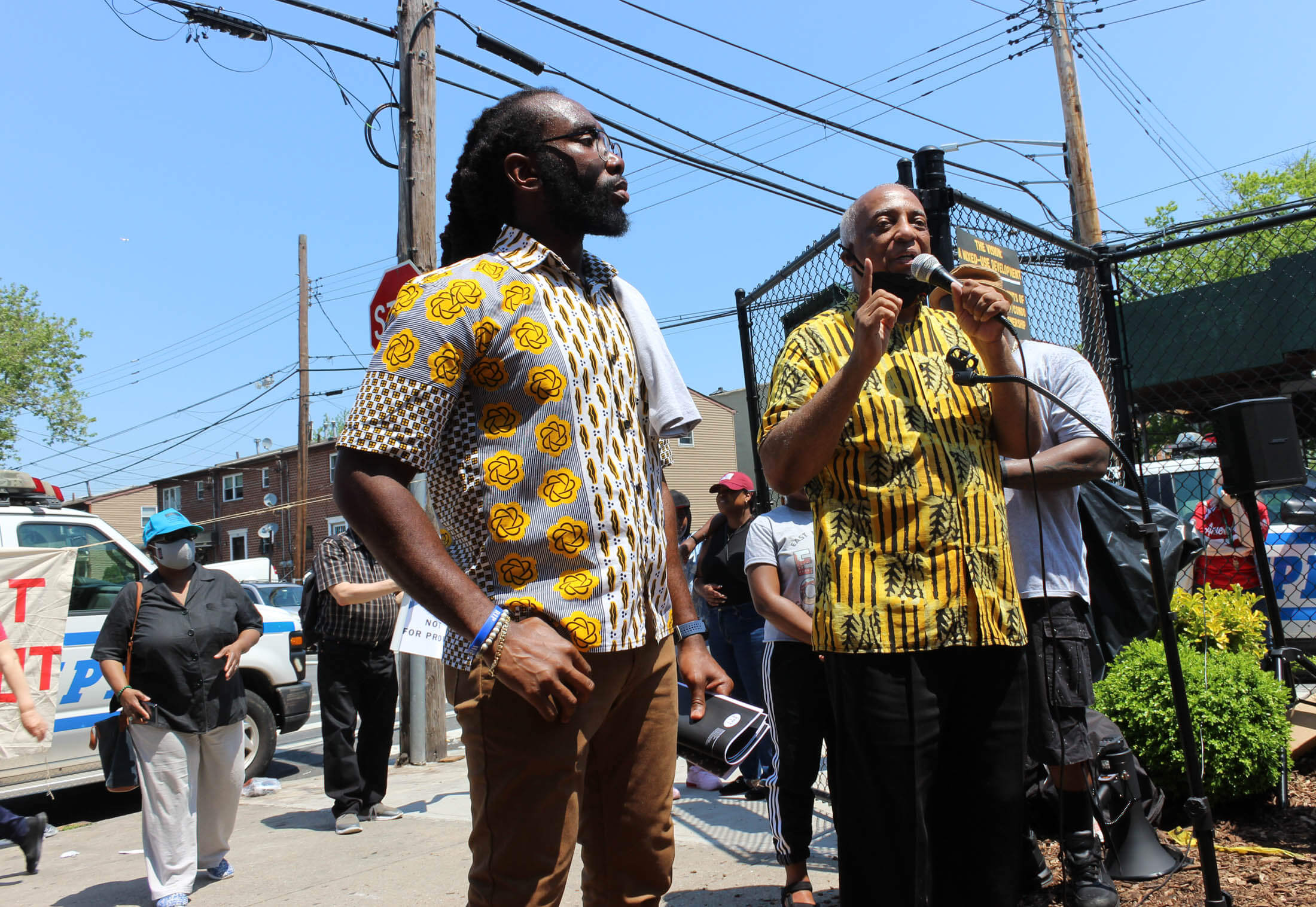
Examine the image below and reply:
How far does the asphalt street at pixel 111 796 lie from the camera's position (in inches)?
288

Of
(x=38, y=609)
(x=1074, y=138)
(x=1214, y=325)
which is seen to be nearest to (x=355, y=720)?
(x=38, y=609)

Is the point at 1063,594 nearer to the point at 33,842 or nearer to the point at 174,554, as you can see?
the point at 174,554

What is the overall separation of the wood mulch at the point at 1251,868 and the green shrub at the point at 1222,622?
754 millimetres

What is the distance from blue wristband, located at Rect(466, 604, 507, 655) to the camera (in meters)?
1.63

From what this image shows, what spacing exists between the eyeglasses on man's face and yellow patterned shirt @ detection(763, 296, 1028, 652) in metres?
0.72

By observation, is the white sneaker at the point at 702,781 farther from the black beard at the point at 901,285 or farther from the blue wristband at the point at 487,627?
the blue wristband at the point at 487,627

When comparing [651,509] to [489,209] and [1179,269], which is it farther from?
[1179,269]

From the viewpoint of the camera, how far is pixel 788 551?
4559mm

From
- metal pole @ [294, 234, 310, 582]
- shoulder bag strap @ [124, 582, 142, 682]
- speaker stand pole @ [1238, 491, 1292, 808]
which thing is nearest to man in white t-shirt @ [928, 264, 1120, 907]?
speaker stand pole @ [1238, 491, 1292, 808]

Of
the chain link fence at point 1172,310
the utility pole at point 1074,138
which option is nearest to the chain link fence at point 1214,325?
the chain link fence at point 1172,310

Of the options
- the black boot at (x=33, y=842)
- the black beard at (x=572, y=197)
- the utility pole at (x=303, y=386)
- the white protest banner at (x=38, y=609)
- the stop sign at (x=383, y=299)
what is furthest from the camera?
the utility pole at (x=303, y=386)

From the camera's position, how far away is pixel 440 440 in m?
1.86

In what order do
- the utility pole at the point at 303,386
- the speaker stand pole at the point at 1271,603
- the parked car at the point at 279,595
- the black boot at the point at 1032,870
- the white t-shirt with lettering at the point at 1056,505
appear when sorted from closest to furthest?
the white t-shirt with lettering at the point at 1056,505 → the black boot at the point at 1032,870 → the speaker stand pole at the point at 1271,603 → the parked car at the point at 279,595 → the utility pole at the point at 303,386

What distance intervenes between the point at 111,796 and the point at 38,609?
277 cm
